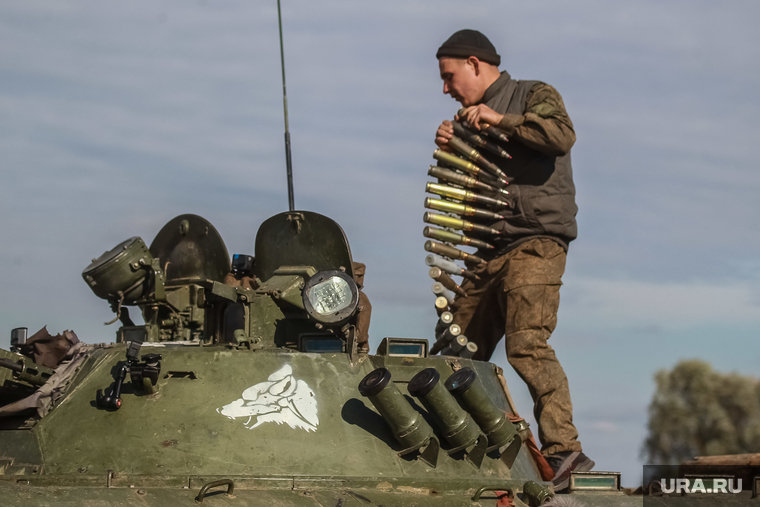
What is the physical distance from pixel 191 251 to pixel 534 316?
149 inches

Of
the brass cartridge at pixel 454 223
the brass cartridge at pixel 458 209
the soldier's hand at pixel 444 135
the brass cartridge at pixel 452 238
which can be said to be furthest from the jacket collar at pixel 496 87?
the brass cartridge at pixel 452 238

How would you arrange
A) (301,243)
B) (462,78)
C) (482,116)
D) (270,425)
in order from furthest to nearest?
(462,78) < (482,116) < (301,243) < (270,425)

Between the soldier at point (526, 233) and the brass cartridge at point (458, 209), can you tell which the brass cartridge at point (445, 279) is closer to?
the soldier at point (526, 233)

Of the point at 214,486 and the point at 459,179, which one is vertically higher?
the point at 459,179

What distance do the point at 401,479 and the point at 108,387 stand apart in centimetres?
239

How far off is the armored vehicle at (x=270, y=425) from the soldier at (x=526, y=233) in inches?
37.5

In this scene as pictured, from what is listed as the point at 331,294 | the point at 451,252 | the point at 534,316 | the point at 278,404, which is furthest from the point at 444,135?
the point at 278,404

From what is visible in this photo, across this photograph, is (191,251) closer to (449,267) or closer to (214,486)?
(449,267)

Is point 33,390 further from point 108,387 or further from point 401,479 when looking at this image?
point 401,479

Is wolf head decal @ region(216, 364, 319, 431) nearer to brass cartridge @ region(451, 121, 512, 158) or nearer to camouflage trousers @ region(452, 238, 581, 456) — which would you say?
camouflage trousers @ region(452, 238, 581, 456)

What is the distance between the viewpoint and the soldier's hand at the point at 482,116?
10508mm

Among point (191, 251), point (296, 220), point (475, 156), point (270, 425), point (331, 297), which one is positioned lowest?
point (270, 425)

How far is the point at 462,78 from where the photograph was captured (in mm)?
11273

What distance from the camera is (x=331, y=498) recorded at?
717 cm
